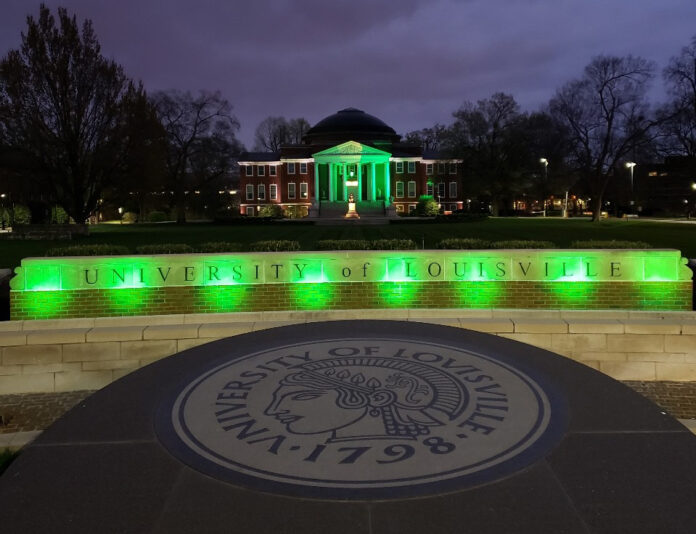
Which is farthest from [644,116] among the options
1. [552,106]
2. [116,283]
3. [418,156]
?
[116,283]

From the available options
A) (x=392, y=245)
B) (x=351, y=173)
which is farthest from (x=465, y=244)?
(x=351, y=173)

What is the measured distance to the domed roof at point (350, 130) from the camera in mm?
81375

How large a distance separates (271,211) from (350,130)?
62.3 ft

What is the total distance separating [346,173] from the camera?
76.1m

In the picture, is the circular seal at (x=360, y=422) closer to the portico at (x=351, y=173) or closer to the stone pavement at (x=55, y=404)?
the stone pavement at (x=55, y=404)

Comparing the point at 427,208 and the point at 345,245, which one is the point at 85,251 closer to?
the point at 345,245

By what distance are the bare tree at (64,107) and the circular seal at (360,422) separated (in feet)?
108

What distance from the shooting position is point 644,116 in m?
46.2

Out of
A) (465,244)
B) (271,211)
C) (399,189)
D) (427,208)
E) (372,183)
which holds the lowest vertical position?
(465,244)

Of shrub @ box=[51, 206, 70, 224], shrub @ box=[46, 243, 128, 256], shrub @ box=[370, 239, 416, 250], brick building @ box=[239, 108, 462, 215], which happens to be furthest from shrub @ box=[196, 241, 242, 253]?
brick building @ box=[239, 108, 462, 215]

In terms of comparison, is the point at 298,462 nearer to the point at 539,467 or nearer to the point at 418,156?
the point at 539,467

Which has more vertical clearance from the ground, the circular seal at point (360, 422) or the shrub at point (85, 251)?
the shrub at point (85, 251)

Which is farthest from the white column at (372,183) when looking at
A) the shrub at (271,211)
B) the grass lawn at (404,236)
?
the grass lawn at (404,236)

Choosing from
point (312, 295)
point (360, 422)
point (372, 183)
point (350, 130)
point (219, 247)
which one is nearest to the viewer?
point (360, 422)
